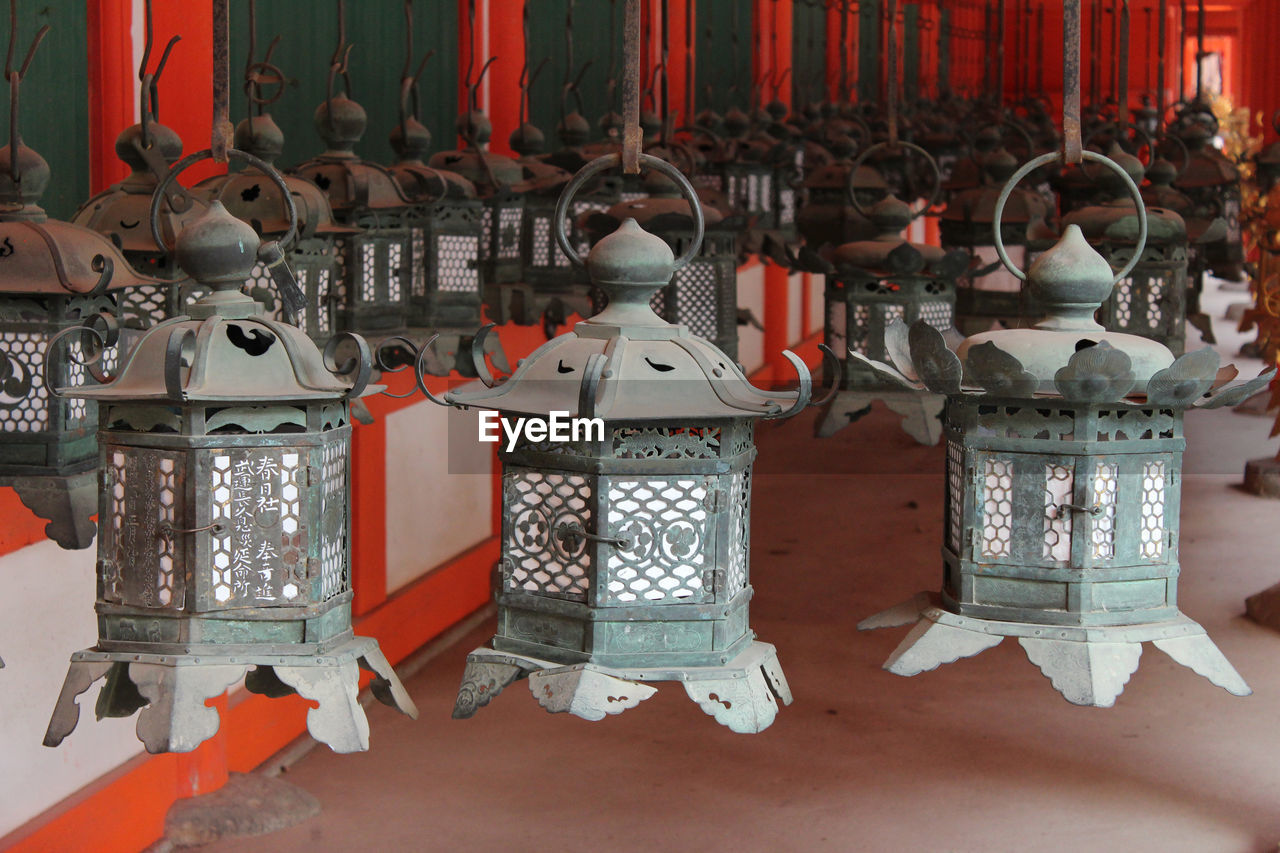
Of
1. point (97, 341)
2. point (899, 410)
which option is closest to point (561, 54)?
point (899, 410)

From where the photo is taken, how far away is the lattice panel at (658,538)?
1714 mm

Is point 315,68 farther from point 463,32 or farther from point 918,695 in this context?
point 918,695

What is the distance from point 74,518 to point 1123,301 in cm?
181

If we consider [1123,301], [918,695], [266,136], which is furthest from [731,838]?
[266,136]

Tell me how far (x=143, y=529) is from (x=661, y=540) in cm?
54

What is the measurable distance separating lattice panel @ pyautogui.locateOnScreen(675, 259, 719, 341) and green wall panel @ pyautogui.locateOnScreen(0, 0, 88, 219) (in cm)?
114

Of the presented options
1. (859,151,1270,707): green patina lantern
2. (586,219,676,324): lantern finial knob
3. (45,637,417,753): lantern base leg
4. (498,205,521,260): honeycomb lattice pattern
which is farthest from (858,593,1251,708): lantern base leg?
(498,205,521,260): honeycomb lattice pattern

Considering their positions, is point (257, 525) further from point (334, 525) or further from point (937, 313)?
point (937, 313)

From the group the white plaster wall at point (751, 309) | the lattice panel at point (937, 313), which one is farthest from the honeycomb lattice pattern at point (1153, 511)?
the white plaster wall at point (751, 309)

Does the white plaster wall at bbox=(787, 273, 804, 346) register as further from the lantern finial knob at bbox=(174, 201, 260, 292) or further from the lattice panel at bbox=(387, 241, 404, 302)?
the lantern finial knob at bbox=(174, 201, 260, 292)

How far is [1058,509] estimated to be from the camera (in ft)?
5.89

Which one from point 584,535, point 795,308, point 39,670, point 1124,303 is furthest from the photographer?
point 795,308

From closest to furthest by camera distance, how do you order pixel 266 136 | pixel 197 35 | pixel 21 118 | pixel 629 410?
1. pixel 629 410
2. pixel 266 136
3. pixel 21 118
4. pixel 197 35

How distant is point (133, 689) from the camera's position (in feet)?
5.61
